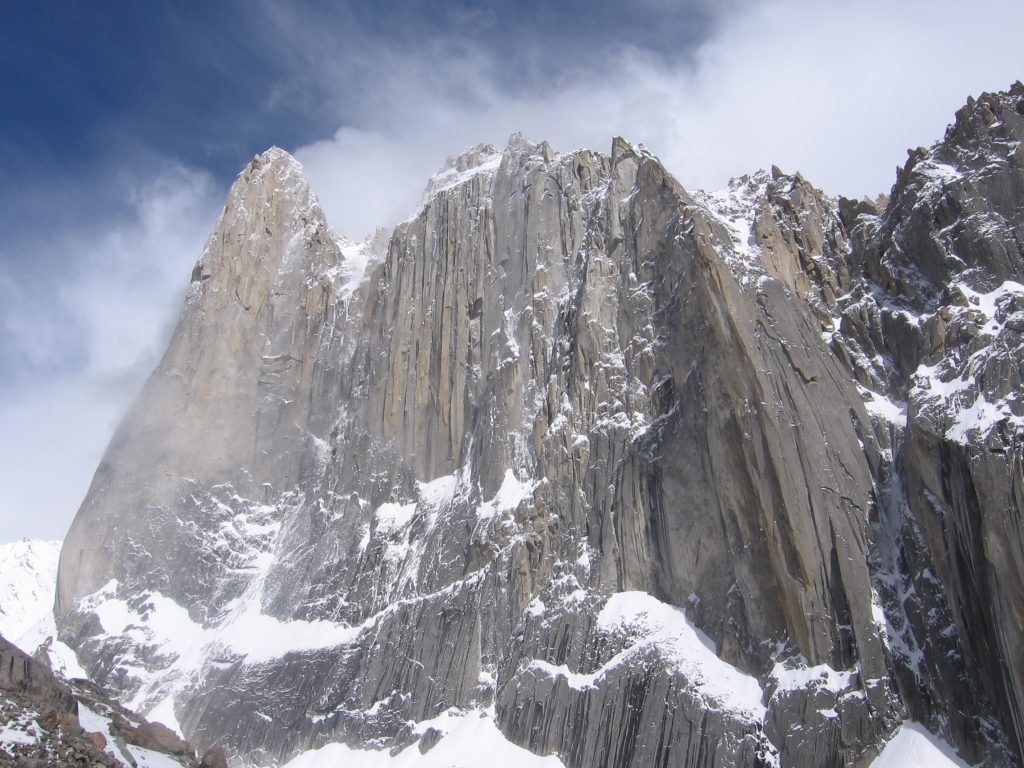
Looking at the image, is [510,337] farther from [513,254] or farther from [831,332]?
[831,332]

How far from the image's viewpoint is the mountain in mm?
59344

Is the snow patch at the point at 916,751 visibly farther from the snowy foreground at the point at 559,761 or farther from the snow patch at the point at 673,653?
the snow patch at the point at 673,653

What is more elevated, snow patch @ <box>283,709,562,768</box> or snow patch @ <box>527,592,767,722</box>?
snow patch @ <box>527,592,767,722</box>

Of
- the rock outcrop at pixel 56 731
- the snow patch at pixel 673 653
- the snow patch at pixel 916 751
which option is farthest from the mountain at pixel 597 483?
the rock outcrop at pixel 56 731

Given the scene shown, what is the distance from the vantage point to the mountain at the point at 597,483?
59344 mm

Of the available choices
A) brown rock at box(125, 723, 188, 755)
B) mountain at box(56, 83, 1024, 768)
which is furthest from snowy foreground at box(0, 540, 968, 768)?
brown rock at box(125, 723, 188, 755)

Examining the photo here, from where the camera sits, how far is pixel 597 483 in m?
78.9

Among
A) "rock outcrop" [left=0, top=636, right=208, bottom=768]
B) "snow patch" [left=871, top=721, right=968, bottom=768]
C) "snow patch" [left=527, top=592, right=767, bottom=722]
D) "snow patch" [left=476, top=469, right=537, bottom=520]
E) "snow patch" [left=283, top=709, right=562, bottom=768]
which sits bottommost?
"rock outcrop" [left=0, top=636, right=208, bottom=768]

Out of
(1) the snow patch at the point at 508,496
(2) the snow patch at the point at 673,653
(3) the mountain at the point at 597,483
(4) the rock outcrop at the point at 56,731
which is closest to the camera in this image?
(4) the rock outcrop at the point at 56,731

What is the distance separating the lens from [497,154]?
124 metres

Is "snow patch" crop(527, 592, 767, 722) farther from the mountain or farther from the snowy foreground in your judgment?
the mountain

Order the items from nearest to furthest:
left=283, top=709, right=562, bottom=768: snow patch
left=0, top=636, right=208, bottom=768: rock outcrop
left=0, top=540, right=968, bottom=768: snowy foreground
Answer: left=0, top=636, right=208, bottom=768: rock outcrop
left=0, top=540, right=968, bottom=768: snowy foreground
left=283, top=709, right=562, bottom=768: snow patch

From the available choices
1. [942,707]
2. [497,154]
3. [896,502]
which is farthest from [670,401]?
[497,154]

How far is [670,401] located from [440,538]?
24679mm
